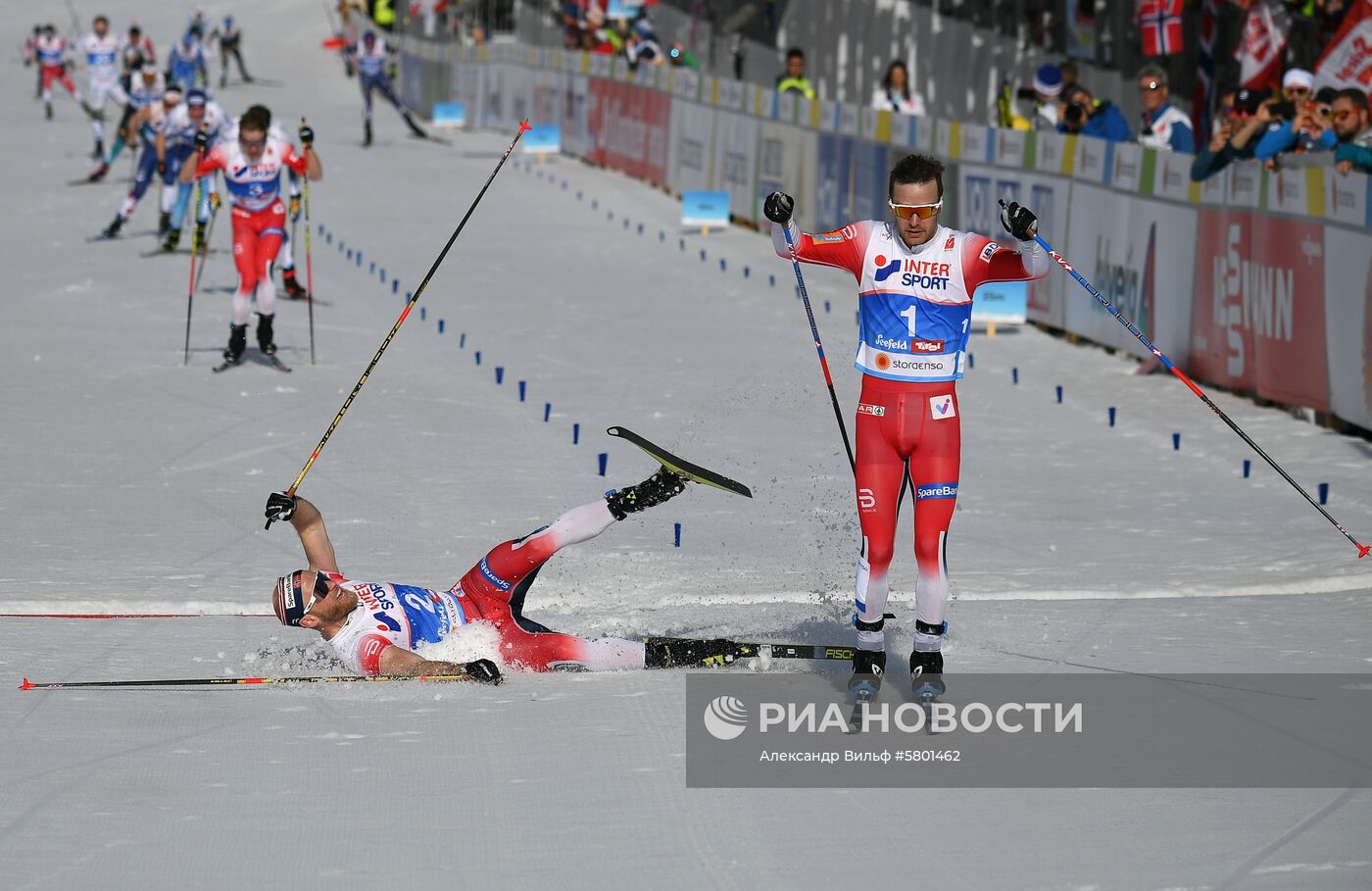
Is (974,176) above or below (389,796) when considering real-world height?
above

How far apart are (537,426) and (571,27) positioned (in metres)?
30.0

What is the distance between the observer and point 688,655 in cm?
764

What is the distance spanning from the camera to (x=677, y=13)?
140 ft

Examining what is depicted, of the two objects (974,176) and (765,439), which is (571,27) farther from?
(765,439)

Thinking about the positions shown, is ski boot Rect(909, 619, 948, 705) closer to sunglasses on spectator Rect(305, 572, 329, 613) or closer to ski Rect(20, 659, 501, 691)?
ski Rect(20, 659, 501, 691)

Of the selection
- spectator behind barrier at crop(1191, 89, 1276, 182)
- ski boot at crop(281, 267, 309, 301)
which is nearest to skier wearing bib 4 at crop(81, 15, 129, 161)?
ski boot at crop(281, 267, 309, 301)

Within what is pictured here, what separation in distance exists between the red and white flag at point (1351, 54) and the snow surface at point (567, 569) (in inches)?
102

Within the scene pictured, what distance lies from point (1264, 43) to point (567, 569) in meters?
10.1

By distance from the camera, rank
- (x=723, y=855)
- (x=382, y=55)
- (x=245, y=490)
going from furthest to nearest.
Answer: (x=382, y=55), (x=245, y=490), (x=723, y=855)

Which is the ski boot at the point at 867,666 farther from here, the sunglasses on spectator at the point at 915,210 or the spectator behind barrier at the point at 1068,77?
the spectator behind barrier at the point at 1068,77

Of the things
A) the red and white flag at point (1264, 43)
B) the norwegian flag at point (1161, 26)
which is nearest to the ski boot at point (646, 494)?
the red and white flag at point (1264, 43)

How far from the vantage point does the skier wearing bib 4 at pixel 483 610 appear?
726cm

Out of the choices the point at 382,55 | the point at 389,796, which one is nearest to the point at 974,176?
the point at 389,796

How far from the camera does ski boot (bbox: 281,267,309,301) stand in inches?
740
